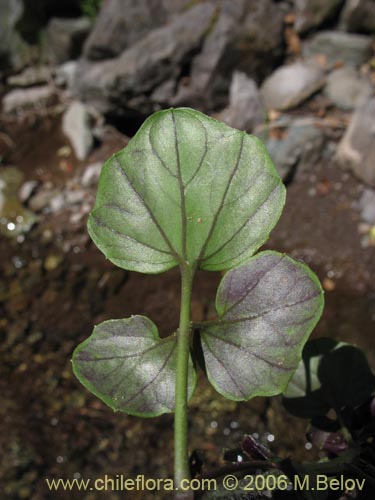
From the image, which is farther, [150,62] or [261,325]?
[150,62]

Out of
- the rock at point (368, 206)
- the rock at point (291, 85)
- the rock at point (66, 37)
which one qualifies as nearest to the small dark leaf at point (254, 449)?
the rock at point (368, 206)

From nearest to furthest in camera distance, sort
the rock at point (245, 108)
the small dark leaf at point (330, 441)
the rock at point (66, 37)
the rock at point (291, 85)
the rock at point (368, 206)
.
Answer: the small dark leaf at point (330, 441) → the rock at point (368, 206) → the rock at point (245, 108) → the rock at point (291, 85) → the rock at point (66, 37)

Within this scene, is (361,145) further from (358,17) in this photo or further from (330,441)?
(330,441)

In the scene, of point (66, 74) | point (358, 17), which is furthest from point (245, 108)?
point (66, 74)

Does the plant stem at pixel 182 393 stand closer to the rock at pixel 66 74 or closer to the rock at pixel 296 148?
the rock at pixel 296 148

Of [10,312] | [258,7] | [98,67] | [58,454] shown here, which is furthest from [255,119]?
[58,454]
